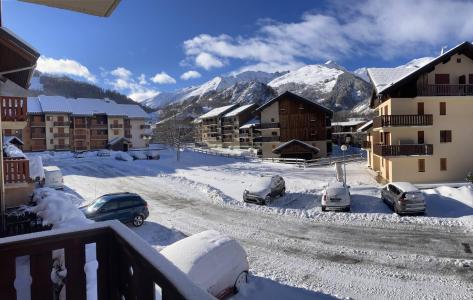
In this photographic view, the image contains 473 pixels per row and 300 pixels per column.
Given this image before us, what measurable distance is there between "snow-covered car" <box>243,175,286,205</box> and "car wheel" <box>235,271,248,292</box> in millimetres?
12345

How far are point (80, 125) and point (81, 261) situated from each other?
74.0 metres

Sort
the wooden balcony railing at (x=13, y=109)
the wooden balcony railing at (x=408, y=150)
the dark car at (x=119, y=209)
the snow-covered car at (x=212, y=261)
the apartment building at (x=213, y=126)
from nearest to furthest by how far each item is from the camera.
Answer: the snow-covered car at (x=212, y=261) < the wooden balcony railing at (x=13, y=109) < the dark car at (x=119, y=209) < the wooden balcony railing at (x=408, y=150) < the apartment building at (x=213, y=126)

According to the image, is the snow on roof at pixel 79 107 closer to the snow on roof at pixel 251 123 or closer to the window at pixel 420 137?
the snow on roof at pixel 251 123

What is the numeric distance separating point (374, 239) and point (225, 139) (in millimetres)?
71576

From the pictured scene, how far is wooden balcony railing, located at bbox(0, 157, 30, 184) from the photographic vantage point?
16.0 metres

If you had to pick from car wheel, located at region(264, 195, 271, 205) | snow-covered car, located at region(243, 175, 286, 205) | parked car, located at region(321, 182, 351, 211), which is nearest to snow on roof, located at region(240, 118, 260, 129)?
snow-covered car, located at region(243, 175, 286, 205)

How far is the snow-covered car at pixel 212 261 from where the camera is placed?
9.22m

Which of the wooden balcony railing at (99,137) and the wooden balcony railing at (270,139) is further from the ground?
the wooden balcony railing at (99,137)

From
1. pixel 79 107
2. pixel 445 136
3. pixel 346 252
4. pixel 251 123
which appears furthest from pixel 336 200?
pixel 79 107

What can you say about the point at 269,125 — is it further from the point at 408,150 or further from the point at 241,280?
the point at 241,280

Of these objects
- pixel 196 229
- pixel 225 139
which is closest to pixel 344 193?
pixel 196 229

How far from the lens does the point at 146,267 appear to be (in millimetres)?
2225

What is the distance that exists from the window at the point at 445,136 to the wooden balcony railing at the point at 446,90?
123 inches

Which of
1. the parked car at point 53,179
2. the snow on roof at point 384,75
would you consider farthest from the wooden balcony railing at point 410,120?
the parked car at point 53,179
